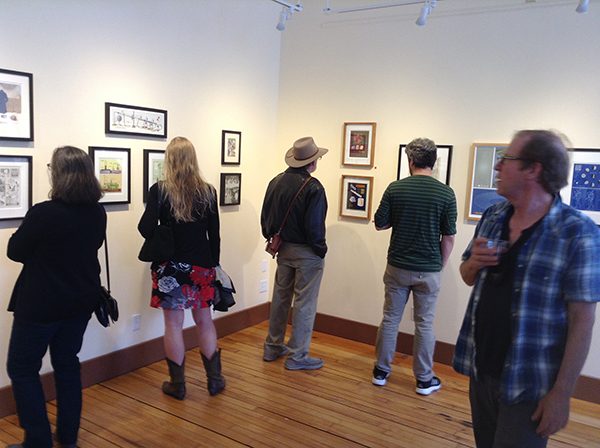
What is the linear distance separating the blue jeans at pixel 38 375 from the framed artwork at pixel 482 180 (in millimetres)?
2676

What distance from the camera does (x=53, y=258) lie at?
224 cm

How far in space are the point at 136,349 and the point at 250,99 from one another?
215cm

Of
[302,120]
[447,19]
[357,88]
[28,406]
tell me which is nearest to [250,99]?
[302,120]

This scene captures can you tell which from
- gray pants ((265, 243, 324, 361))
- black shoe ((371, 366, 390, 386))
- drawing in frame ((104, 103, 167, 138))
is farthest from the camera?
gray pants ((265, 243, 324, 361))

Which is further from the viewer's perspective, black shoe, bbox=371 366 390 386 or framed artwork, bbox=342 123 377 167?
framed artwork, bbox=342 123 377 167

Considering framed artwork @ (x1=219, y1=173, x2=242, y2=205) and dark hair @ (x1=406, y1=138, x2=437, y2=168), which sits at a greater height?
dark hair @ (x1=406, y1=138, x2=437, y2=168)

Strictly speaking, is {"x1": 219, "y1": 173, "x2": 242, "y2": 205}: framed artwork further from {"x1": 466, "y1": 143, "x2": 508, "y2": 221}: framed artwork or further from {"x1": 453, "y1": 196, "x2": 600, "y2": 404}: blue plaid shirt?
{"x1": 453, "y1": 196, "x2": 600, "y2": 404}: blue plaid shirt

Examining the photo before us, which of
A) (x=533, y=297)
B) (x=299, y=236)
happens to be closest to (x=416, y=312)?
(x=299, y=236)

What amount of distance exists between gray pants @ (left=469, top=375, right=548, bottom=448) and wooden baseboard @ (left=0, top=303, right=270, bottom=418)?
2.41 metres

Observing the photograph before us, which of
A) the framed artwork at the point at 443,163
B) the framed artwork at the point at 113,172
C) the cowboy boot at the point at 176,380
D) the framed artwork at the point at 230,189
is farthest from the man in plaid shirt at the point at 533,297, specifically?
the framed artwork at the point at 230,189

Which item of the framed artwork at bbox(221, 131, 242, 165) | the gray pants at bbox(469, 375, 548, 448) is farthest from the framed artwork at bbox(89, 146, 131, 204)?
the gray pants at bbox(469, 375, 548, 448)

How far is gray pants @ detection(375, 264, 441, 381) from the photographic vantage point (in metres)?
3.32

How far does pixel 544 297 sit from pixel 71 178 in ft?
6.34

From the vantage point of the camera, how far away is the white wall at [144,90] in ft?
9.06
